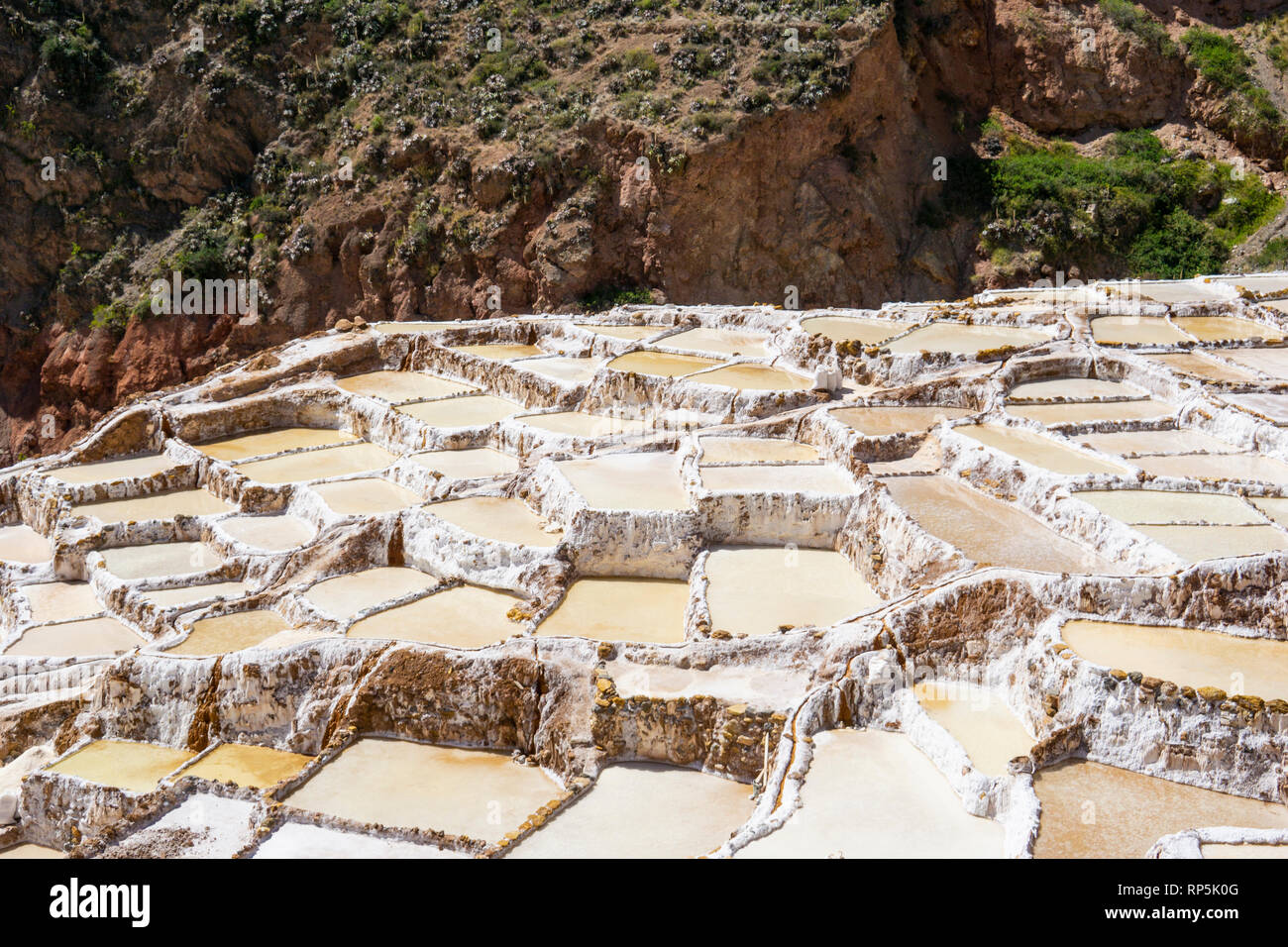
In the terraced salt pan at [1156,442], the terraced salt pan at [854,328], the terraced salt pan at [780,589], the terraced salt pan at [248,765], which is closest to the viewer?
the terraced salt pan at [248,765]

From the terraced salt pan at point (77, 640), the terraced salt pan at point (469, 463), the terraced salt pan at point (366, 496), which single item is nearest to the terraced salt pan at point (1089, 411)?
the terraced salt pan at point (469, 463)

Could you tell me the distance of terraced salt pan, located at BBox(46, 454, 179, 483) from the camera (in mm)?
21562

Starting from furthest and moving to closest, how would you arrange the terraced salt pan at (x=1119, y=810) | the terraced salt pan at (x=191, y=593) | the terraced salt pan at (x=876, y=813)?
the terraced salt pan at (x=191, y=593) → the terraced salt pan at (x=876, y=813) → the terraced salt pan at (x=1119, y=810)

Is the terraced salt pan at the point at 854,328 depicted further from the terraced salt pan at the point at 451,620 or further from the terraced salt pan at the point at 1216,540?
the terraced salt pan at the point at 451,620

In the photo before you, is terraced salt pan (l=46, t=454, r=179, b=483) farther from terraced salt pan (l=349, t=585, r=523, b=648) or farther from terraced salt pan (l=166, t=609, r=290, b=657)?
terraced salt pan (l=349, t=585, r=523, b=648)

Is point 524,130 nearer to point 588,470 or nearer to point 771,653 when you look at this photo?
point 588,470

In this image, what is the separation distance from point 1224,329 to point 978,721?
43.5 ft

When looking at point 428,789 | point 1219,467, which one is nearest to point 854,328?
point 1219,467

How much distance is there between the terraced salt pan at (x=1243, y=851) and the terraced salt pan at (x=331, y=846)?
6599mm

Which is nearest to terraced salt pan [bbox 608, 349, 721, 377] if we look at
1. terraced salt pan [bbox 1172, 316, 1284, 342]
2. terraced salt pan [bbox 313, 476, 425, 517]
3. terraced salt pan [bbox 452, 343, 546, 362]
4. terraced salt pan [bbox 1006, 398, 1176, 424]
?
terraced salt pan [bbox 452, 343, 546, 362]

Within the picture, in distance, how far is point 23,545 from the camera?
20.4 meters

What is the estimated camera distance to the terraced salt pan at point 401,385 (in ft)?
76.6

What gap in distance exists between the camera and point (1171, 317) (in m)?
23.0

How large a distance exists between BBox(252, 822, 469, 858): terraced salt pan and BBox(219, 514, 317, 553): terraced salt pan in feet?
21.3
